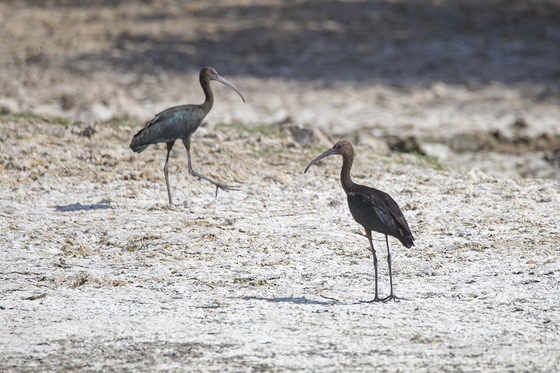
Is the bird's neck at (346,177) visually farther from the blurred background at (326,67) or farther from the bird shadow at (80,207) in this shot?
the blurred background at (326,67)

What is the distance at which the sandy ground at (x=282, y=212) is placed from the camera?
16.2ft

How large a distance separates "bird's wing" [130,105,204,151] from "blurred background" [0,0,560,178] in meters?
3.70

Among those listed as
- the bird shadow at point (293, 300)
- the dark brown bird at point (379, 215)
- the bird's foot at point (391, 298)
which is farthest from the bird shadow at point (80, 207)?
the bird's foot at point (391, 298)

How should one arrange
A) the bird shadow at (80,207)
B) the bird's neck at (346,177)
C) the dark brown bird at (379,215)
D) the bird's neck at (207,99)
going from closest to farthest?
the dark brown bird at (379,215) < the bird's neck at (346,177) < the bird shadow at (80,207) < the bird's neck at (207,99)

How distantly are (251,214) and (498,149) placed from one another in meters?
5.63

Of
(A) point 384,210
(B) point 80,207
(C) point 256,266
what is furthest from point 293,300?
(B) point 80,207

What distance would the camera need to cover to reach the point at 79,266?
648 centimetres

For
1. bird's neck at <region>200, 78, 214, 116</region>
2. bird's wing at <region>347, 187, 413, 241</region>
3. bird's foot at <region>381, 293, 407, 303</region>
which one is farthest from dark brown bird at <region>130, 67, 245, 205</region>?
bird's foot at <region>381, 293, 407, 303</region>

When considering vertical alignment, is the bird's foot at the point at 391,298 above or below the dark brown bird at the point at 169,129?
below

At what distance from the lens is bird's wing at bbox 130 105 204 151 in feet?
25.8

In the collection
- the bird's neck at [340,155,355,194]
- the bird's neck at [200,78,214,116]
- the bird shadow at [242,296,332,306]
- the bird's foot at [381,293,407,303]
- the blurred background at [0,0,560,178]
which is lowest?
the bird shadow at [242,296,332,306]

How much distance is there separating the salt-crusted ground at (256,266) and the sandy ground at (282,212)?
2 centimetres

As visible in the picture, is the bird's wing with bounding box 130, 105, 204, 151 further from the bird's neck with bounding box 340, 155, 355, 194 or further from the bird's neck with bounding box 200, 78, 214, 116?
the bird's neck with bounding box 340, 155, 355, 194

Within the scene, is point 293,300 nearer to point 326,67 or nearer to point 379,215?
point 379,215
